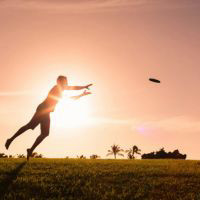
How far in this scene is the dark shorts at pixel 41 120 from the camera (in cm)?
1210

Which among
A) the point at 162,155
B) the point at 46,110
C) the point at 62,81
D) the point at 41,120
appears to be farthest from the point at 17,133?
the point at 162,155

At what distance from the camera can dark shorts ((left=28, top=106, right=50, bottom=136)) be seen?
1210cm

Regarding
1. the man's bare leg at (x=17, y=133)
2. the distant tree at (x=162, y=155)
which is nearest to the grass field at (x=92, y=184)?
the man's bare leg at (x=17, y=133)

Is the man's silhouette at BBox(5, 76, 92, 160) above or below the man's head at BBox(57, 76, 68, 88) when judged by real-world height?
below

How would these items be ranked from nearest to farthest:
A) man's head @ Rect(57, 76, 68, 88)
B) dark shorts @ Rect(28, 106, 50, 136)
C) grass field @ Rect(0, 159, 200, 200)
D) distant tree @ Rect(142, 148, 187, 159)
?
grass field @ Rect(0, 159, 200, 200) → dark shorts @ Rect(28, 106, 50, 136) → man's head @ Rect(57, 76, 68, 88) → distant tree @ Rect(142, 148, 187, 159)

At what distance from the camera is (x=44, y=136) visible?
12.6m

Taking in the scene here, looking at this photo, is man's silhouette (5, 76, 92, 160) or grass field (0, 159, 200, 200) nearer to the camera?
grass field (0, 159, 200, 200)

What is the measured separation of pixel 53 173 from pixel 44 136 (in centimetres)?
137

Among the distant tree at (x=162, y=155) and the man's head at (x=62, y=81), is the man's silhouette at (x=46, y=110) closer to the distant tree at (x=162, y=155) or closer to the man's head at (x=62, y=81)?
the man's head at (x=62, y=81)

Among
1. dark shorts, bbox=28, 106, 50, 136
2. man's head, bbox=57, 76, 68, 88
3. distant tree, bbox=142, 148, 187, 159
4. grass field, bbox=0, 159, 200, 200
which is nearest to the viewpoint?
grass field, bbox=0, 159, 200, 200

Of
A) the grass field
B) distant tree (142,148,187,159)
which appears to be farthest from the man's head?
distant tree (142,148,187,159)

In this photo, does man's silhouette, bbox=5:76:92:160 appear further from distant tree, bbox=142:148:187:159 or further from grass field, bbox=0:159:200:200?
distant tree, bbox=142:148:187:159

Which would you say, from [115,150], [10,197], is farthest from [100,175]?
[115,150]

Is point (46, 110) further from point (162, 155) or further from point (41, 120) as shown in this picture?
point (162, 155)
